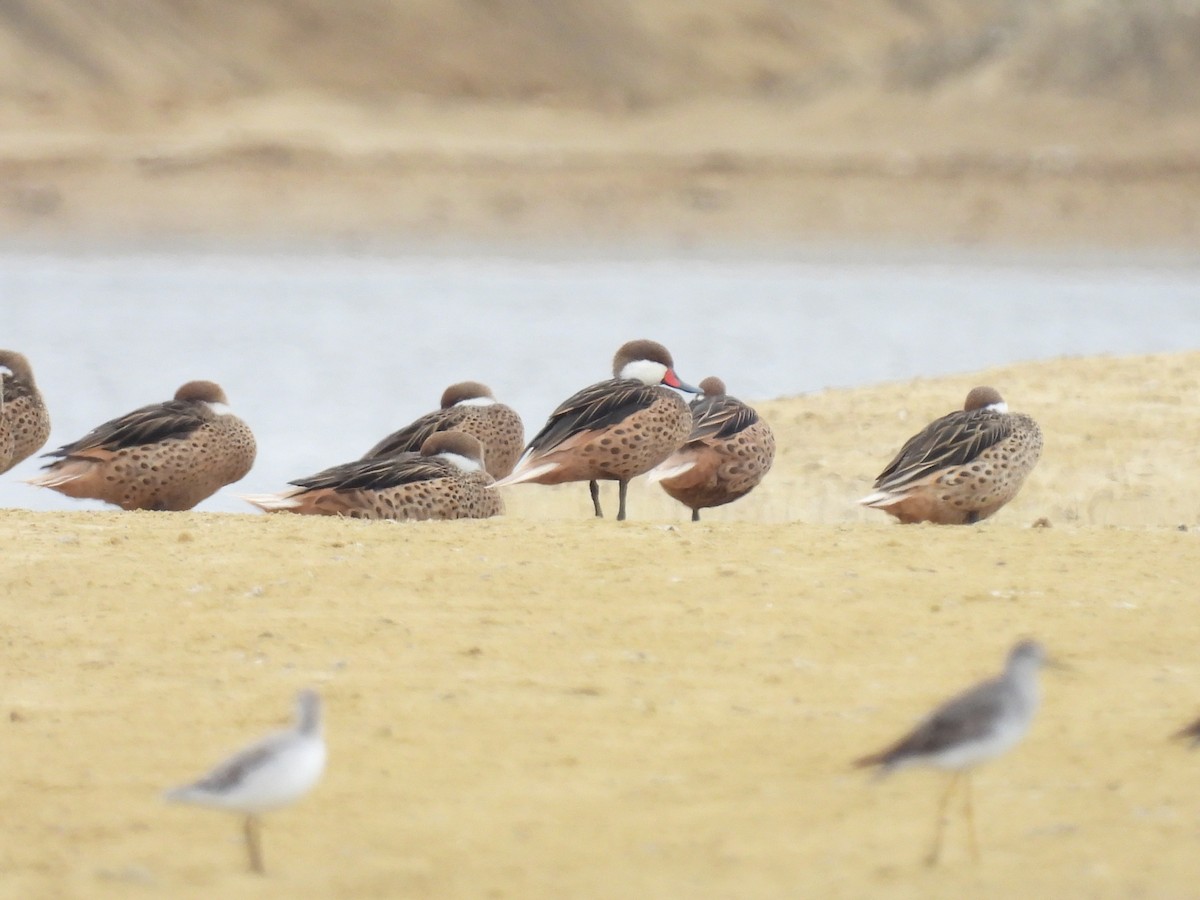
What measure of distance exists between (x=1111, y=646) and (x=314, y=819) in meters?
2.20

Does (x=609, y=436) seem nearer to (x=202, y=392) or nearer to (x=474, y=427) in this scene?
(x=474, y=427)

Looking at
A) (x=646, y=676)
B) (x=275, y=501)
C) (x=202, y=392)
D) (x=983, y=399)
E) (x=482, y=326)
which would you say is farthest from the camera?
(x=482, y=326)

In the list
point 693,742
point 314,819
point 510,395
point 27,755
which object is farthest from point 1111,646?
point 510,395

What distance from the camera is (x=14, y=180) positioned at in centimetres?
3744

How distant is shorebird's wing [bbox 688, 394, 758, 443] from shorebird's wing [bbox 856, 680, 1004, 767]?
13.3 ft

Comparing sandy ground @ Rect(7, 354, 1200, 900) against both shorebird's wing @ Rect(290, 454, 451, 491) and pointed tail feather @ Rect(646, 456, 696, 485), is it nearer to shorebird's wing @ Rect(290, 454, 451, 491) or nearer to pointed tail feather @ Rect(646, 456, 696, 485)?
shorebird's wing @ Rect(290, 454, 451, 491)

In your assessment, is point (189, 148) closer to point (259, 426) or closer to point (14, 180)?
point (14, 180)

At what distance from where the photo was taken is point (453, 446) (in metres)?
7.55

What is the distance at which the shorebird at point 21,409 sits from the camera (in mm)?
A: 8375

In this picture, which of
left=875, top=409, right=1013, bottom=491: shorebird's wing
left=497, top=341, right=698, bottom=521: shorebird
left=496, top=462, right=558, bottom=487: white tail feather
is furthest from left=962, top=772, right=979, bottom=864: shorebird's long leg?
left=496, top=462, right=558, bottom=487: white tail feather

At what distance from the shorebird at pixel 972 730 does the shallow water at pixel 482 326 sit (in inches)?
294

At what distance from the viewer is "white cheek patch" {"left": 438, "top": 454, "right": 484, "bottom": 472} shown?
7.49 meters

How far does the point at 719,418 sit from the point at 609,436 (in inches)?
23.3

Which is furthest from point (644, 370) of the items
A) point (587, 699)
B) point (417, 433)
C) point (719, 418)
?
point (587, 699)
